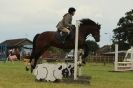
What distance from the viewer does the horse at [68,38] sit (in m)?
17.4

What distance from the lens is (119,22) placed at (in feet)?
350

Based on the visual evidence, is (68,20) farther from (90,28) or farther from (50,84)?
(50,84)

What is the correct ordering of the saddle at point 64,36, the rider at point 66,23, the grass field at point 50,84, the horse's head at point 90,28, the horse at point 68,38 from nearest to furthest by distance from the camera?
the grass field at point 50,84 < the rider at point 66,23 < the saddle at point 64,36 < the horse at point 68,38 < the horse's head at point 90,28

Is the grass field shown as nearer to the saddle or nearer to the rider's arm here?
the saddle

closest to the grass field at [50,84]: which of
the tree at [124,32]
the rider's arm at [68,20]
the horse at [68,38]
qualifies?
the horse at [68,38]

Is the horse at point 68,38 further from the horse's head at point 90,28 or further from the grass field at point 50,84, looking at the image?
the grass field at point 50,84

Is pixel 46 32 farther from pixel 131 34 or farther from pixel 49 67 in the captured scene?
pixel 131 34

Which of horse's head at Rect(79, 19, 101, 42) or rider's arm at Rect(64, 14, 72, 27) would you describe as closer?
rider's arm at Rect(64, 14, 72, 27)

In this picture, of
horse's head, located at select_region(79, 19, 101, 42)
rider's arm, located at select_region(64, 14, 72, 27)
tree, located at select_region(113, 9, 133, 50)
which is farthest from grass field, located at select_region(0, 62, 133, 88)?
tree, located at select_region(113, 9, 133, 50)

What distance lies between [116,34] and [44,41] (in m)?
86.2

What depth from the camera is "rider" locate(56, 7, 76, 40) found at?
16656mm

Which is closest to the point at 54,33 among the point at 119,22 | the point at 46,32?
the point at 46,32

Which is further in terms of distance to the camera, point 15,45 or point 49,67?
point 15,45

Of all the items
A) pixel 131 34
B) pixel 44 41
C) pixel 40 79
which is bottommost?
pixel 40 79
